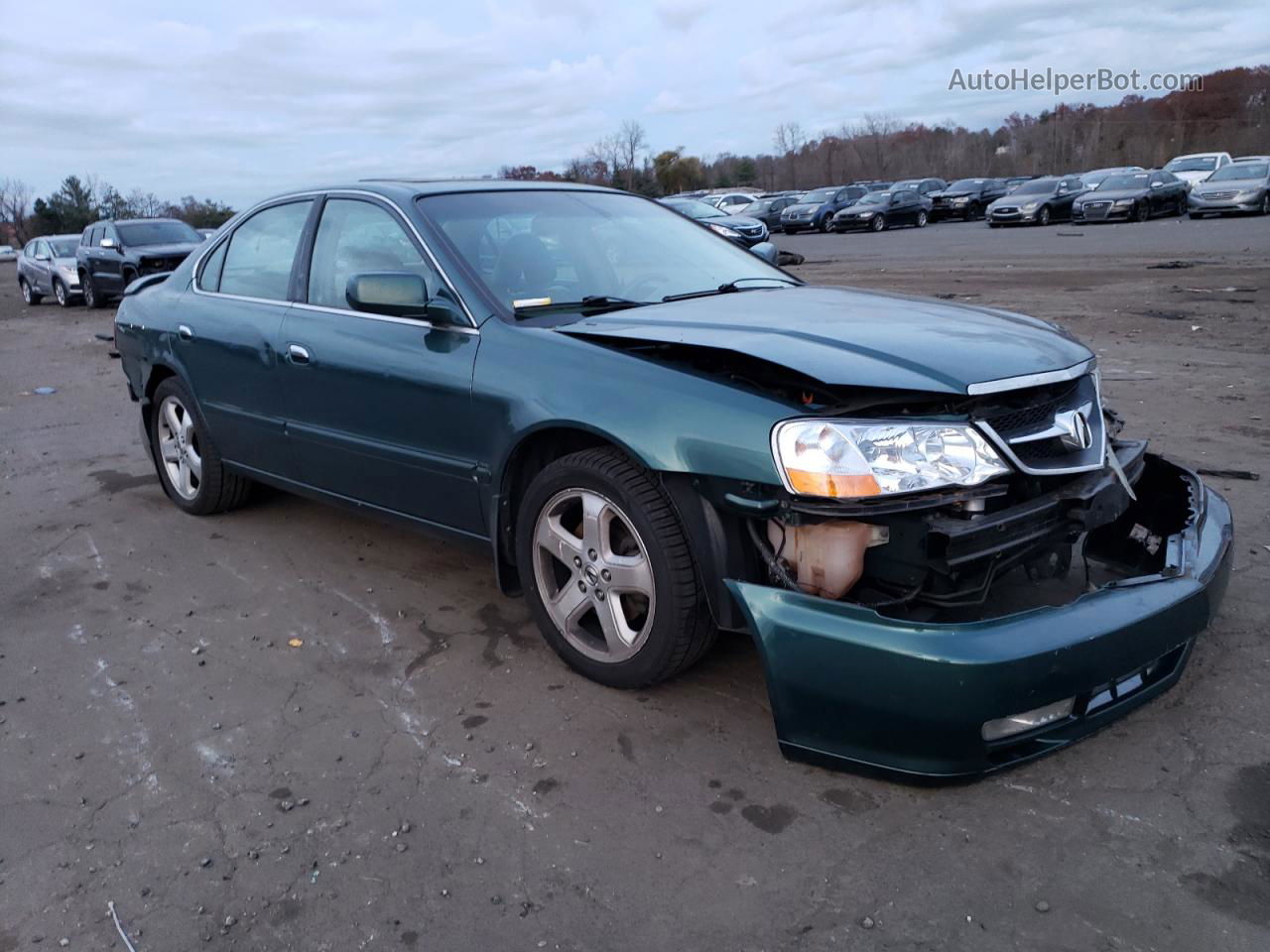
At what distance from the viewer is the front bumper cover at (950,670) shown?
2.46 meters

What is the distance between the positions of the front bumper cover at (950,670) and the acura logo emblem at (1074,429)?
1.38 ft

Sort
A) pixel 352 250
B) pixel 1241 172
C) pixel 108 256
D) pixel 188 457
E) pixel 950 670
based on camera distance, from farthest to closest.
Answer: pixel 1241 172 < pixel 108 256 < pixel 188 457 < pixel 352 250 < pixel 950 670

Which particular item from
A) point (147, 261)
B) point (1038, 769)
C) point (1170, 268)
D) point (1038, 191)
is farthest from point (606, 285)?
point (1038, 191)

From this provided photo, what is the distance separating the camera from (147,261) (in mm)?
18125

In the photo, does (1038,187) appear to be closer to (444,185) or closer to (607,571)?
(444,185)

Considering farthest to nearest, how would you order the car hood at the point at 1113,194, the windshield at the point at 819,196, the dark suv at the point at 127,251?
the windshield at the point at 819,196
the car hood at the point at 1113,194
the dark suv at the point at 127,251

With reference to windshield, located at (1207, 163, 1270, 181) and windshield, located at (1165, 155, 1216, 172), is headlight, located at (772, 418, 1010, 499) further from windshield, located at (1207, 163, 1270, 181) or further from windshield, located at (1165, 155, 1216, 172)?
windshield, located at (1165, 155, 1216, 172)

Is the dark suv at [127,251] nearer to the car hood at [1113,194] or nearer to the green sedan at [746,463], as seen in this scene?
the green sedan at [746,463]

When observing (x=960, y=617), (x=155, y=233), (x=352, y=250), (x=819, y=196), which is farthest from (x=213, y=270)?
(x=819, y=196)

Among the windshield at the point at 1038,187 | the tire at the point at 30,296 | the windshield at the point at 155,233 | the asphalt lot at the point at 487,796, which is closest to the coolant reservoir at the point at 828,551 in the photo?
the asphalt lot at the point at 487,796

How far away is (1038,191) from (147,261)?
80.6 ft

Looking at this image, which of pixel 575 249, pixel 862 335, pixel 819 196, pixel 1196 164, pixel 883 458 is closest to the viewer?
pixel 883 458

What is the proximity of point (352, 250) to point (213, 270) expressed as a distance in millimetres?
1353

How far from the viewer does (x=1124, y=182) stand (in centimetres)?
2834
